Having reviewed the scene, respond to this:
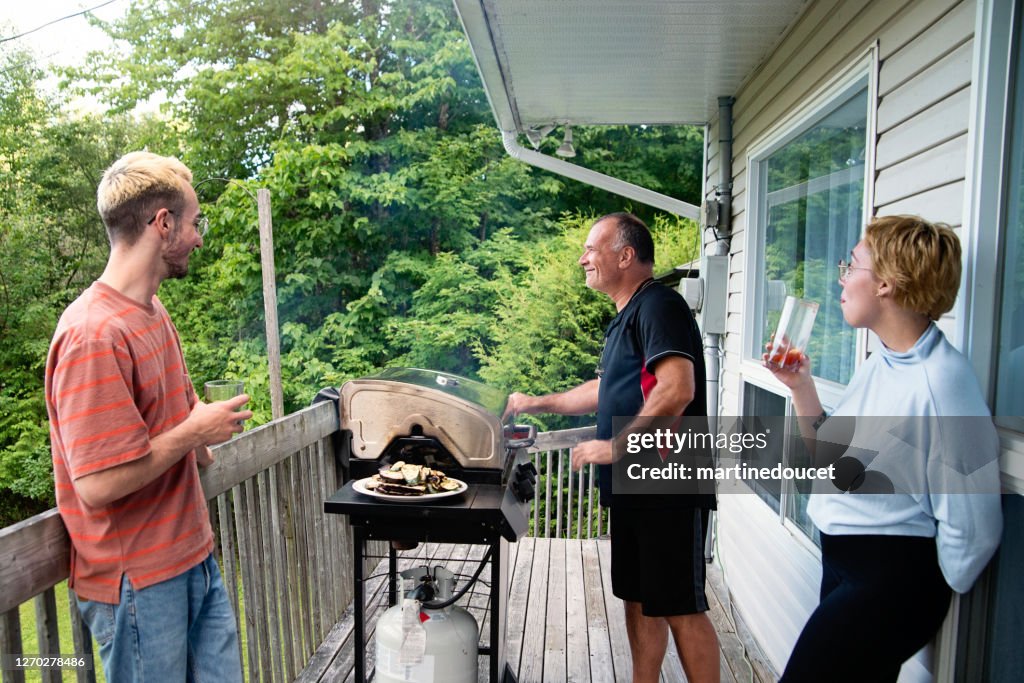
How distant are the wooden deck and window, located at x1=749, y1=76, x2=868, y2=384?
1260 mm

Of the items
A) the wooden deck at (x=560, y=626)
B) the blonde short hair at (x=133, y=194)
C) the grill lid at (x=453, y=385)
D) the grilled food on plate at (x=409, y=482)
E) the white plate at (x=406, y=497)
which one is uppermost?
the blonde short hair at (x=133, y=194)

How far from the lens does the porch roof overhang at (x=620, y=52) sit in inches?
108

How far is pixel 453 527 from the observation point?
6.53ft

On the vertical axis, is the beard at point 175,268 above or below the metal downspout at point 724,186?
below

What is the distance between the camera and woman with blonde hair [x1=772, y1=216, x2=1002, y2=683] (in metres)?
1.31

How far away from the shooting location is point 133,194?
150 cm

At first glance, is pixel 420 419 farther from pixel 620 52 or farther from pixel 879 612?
pixel 620 52

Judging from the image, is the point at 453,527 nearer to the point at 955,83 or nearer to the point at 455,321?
the point at 955,83

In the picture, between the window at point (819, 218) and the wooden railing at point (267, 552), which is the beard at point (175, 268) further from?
the window at point (819, 218)

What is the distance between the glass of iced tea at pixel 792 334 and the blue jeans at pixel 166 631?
4.65ft

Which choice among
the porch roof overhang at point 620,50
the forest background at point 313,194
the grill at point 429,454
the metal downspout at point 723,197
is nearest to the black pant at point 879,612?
the grill at point 429,454

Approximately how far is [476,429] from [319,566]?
4.20 feet

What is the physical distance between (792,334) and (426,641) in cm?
134

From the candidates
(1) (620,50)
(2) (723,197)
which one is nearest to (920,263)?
(1) (620,50)
